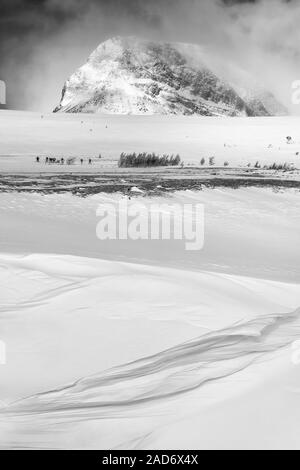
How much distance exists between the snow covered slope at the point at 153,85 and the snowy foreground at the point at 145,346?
5387 inches

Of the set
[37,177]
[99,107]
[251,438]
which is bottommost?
[251,438]

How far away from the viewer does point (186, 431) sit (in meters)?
2.14

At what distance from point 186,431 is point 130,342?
38.0 inches

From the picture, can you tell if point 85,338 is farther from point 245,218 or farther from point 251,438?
point 245,218

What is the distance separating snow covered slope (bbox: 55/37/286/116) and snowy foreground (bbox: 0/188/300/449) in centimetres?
13682

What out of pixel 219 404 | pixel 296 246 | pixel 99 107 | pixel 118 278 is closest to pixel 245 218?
pixel 296 246

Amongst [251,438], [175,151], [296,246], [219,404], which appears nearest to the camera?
[251,438]

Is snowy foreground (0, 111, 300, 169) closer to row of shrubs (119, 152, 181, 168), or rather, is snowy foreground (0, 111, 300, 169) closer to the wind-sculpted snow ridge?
row of shrubs (119, 152, 181, 168)

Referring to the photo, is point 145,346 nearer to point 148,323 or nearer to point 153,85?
point 148,323

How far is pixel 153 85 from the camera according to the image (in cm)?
15388

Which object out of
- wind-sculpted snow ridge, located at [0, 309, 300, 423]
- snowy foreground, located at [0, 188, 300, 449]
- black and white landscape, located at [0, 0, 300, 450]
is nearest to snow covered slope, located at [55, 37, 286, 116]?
black and white landscape, located at [0, 0, 300, 450]

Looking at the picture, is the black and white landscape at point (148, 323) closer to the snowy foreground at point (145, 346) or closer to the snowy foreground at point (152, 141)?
the snowy foreground at point (145, 346)

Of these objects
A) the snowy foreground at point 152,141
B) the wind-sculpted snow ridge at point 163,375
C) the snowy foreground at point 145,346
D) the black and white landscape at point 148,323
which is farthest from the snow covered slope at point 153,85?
Answer: the wind-sculpted snow ridge at point 163,375

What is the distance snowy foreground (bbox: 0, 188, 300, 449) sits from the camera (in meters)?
2.20
